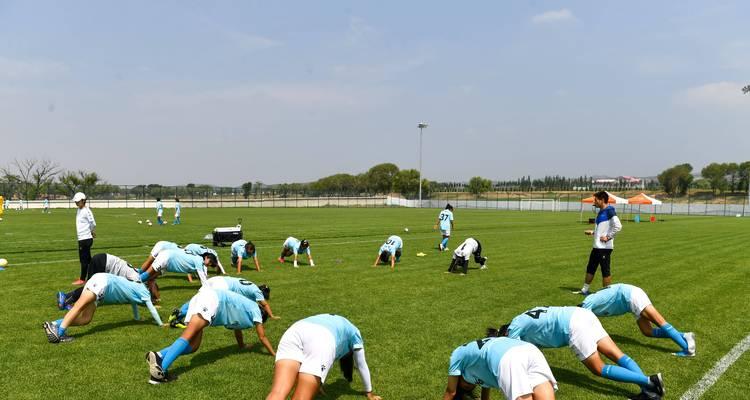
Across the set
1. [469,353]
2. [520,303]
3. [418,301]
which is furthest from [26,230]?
[469,353]

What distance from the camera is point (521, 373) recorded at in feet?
13.4

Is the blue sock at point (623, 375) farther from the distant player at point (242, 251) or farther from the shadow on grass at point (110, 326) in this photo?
the distant player at point (242, 251)

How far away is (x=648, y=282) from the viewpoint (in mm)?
13711

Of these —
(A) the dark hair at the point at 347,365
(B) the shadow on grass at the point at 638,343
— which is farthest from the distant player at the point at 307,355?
(B) the shadow on grass at the point at 638,343

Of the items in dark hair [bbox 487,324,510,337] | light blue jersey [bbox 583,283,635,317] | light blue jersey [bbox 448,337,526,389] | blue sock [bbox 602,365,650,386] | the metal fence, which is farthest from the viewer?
the metal fence

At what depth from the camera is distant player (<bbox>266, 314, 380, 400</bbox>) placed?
179 inches

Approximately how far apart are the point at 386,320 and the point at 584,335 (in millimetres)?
4417

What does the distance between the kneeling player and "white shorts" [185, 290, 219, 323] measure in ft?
11.3

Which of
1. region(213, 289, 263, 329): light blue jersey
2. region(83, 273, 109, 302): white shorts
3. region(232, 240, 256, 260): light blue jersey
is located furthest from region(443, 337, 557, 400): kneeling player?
region(232, 240, 256, 260): light blue jersey

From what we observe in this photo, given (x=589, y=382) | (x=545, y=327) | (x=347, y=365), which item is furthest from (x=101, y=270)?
(x=589, y=382)

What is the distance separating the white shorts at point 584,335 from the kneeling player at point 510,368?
5.36 feet

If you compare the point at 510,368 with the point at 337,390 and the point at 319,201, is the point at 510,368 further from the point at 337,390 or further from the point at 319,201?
the point at 319,201

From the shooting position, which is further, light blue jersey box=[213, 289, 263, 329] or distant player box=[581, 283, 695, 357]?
distant player box=[581, 283, 695, 357]

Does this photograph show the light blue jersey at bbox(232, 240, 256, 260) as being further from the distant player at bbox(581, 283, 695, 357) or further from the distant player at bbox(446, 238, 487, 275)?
the distant player at bbox(581, 283, 695, 357)
